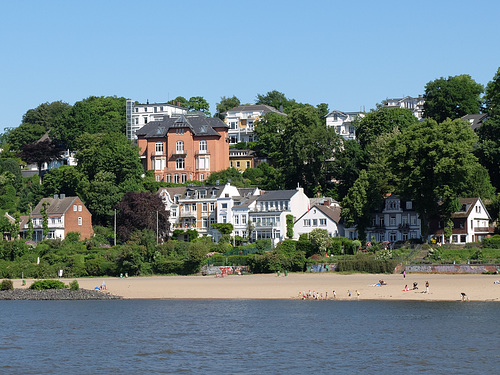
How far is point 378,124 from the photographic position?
102375 millimetres

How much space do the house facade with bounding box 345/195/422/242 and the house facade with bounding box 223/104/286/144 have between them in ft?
155

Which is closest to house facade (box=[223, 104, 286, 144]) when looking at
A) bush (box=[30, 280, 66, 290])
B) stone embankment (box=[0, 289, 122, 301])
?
bush (box=[30, 280, 66, 290])

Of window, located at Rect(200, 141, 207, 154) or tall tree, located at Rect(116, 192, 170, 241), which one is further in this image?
window, located at Rect(200, 141, 207, 154)

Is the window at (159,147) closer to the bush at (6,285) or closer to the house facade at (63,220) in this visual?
the house facade at (63,220)

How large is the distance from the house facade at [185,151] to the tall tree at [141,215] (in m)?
20.1

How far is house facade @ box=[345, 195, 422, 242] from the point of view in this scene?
89438mm

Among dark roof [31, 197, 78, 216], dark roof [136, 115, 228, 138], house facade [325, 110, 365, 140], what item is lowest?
dark roof [31, 197, 78, 216]

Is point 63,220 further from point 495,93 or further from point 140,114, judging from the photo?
point 495,93

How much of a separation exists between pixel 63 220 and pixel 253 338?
2085 inches

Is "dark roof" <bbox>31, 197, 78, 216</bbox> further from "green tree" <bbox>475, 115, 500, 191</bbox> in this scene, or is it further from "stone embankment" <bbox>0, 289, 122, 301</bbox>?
"green tree" <bbox>475, 115, 500, 191</bbox>

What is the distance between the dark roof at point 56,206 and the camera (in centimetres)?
9925

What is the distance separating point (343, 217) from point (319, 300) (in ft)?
86.1

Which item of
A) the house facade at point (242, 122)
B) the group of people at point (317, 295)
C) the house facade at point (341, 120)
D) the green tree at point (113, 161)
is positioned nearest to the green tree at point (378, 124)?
the green tree at point (113, 161)

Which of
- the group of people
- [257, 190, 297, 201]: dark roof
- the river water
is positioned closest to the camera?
the river water
